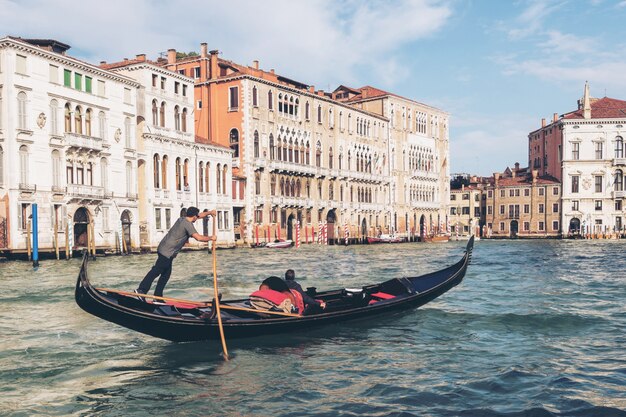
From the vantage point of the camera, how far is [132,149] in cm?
2992


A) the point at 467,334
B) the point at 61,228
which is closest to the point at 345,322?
the point at 467,334

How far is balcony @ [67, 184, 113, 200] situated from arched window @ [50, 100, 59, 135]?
2.11 meters

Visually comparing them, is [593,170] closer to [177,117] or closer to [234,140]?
[234,140]

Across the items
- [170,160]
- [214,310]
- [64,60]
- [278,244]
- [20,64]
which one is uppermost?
[64,60]

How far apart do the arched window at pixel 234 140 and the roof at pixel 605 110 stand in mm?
30256

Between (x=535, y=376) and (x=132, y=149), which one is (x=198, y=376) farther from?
(x=132, y=149)

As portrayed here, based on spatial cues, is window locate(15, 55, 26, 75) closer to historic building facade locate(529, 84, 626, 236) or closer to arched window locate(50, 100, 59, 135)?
arched window locate(50, 100, 59, 135)

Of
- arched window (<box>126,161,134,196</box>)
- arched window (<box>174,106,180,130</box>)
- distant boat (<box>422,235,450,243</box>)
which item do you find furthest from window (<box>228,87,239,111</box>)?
distant boat (<box>422,235,450,243</box>)

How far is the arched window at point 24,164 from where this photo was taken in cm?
2436

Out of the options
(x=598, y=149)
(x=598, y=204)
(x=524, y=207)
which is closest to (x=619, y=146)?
(x=598, y=149)

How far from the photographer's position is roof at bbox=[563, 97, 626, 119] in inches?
2143

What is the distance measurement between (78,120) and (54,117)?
57.2 inches

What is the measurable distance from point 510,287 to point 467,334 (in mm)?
6522

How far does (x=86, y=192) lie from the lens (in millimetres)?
27141
